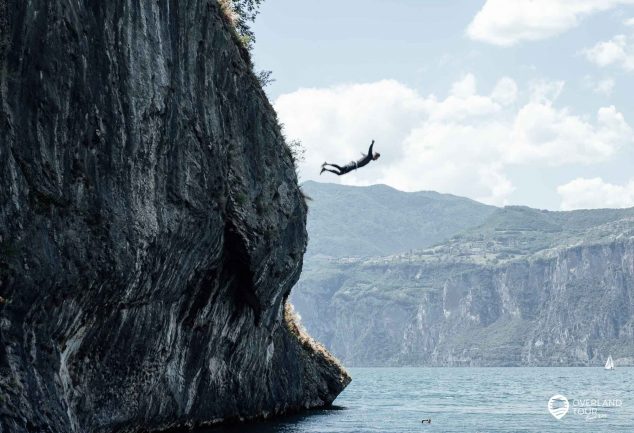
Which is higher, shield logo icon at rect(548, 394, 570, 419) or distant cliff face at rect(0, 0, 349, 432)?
distant cliff face at rect(0, 0, 349, 432)

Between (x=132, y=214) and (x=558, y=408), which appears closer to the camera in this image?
(x=132, y=214)

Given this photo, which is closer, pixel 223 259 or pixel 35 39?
pixel 35 39

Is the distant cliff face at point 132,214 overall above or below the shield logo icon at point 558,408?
above

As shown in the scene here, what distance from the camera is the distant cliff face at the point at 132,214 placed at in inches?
879

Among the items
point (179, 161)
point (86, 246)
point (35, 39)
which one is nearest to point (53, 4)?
point (35, 39)

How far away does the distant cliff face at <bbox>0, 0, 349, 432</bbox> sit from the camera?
73.3ft

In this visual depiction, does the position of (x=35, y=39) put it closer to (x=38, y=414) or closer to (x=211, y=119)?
(x=38, y=414)

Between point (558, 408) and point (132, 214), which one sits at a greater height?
point (132, 214)

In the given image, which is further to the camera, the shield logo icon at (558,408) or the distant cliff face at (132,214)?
the shield logo icon at (558,408)

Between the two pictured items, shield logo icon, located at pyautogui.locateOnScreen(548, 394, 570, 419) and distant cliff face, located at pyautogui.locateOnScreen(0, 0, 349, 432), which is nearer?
distant cliff face, located at pyautogui.locateOnScreen(0, 0, 349, 432)

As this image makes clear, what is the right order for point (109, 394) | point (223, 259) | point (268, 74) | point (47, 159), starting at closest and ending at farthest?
1. point (47, 159)
2. point (109, 394)
3. point (223, 259)
4. point (268, 74)

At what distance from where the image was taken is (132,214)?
A: 27234 mm

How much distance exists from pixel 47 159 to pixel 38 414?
5721mm

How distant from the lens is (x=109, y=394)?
98.8ft
